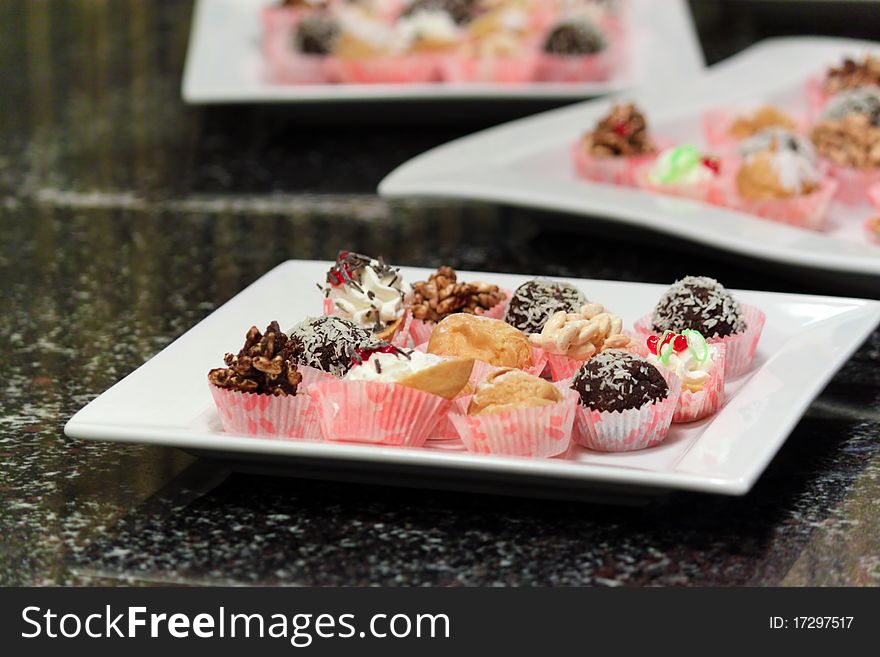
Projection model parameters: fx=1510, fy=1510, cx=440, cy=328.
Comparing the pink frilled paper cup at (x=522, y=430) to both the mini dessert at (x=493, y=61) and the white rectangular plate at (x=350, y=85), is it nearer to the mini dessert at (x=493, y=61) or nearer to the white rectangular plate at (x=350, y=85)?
the white rectangular plate at (x=350, y=85)

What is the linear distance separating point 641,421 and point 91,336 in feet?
2.64

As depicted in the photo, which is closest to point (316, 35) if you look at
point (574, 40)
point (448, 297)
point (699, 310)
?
point (574, 40)

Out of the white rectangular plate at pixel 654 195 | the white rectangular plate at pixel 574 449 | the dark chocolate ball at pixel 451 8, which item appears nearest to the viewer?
the white rectangular plate at pixel 574 449

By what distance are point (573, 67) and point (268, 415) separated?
1.74 m

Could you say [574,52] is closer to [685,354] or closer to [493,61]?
[493,61]

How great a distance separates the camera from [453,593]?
1.20 metres

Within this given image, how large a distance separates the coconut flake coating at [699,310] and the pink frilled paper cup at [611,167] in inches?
29.0

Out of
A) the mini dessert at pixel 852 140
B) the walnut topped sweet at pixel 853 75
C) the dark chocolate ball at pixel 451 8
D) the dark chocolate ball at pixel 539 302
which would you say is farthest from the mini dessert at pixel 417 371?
the dark chocolate ball at pixel 451 8

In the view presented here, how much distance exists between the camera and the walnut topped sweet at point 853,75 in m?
2.70

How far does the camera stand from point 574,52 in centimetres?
294

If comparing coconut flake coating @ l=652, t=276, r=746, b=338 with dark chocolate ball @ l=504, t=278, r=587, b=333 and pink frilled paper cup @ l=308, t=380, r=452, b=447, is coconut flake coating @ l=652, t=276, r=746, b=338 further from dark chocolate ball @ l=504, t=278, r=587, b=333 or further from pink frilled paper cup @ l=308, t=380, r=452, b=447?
pink frilled paper cup @ l=308, t=380, r=452, b=447

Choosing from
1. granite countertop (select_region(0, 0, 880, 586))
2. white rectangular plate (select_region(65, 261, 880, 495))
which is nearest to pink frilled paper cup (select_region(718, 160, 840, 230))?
granite countertop (select_region(0, 0, 880, 586))

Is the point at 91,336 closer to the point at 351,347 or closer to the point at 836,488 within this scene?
the point at 351,347

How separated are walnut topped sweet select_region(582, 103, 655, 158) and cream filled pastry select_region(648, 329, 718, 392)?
85cm
